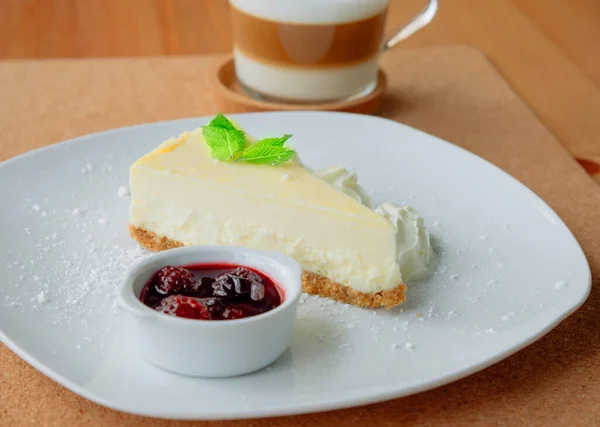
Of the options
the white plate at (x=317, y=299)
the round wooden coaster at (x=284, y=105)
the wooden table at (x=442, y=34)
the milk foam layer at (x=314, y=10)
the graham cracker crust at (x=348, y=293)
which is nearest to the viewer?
the white plate at (x=317, y=299)

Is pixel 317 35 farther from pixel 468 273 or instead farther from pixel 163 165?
pixel 468 273

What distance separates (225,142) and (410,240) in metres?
0.51

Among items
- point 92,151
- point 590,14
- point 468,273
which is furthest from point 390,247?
point 590,14

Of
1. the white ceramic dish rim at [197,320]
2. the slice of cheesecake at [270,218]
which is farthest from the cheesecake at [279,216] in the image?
the white ceramic dish rim at [197,320]

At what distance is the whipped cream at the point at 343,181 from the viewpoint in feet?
6.94

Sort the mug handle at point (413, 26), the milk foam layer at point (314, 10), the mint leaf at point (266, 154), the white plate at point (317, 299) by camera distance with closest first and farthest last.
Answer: the white plate at point (317, 299) < the mint leaf at point (266, 154) < the milk foam layer at point (314, 10) < the mug handle at point (413, 26)

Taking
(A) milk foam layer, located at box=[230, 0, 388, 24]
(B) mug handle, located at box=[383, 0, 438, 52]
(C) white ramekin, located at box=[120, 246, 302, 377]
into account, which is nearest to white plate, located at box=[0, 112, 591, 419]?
(C) white ramekin, located at box=[120, 246, 302, 377]

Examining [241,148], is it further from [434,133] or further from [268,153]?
[434,133]

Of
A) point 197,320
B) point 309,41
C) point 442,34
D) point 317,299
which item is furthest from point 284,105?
point 197,320

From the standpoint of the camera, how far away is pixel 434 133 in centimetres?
294

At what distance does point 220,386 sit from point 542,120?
187 centimetres

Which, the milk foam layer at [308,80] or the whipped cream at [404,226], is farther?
the milk foam layer at [308,80]

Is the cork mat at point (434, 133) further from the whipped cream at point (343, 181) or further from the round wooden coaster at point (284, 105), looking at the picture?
the whipped cream at point (343, 181)

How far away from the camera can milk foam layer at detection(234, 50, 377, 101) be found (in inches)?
112
